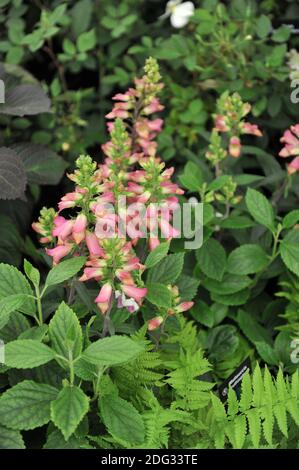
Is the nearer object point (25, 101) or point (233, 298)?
point (233, 298)

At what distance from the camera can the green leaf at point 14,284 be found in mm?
1094

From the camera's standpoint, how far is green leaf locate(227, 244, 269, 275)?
140 cm

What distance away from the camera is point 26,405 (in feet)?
3.24

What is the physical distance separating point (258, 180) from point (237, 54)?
36 centimetres

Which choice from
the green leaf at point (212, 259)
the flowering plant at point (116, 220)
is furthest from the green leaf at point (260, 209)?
the flowering plant at point (116, 220)

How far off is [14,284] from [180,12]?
1.13 meters

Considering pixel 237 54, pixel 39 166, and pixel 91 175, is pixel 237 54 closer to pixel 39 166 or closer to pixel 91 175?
pixel 39 166

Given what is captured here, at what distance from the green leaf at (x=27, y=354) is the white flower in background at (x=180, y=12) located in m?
1.20

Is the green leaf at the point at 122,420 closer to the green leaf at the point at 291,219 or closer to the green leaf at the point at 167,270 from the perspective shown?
the green leaf at the point at 167,270

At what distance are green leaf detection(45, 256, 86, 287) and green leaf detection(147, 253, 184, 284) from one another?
7.0 inches

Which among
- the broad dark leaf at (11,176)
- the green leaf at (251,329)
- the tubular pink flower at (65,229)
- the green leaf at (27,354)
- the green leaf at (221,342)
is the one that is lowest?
the green leaf at (251,329)

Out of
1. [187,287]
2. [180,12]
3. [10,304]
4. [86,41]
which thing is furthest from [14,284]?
[180,12]

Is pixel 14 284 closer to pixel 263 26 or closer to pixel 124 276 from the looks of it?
pixel 124 276
